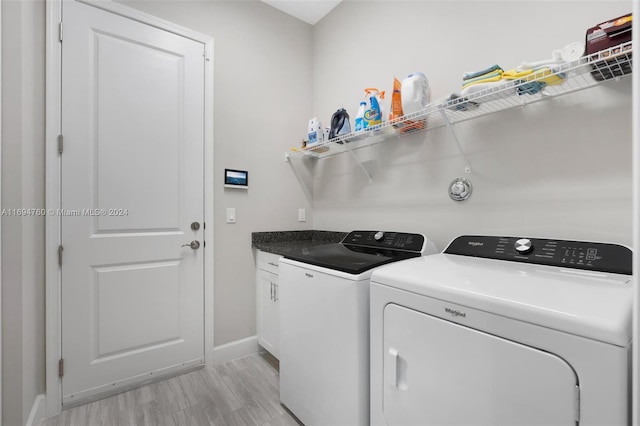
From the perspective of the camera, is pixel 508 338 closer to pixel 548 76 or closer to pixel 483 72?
pixel 548 76

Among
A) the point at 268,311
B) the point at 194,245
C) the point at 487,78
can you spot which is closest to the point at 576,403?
the point at 487,78

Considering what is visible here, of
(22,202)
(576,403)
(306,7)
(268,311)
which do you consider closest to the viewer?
(576,403)

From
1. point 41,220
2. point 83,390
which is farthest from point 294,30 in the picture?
point 83,390

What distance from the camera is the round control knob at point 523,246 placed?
1220 mm

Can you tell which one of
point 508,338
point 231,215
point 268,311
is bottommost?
point 268,311

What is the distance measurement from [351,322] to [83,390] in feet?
5.68

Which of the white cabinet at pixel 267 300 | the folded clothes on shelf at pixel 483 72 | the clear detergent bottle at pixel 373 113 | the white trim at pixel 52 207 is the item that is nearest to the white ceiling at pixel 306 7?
the clear detergent bottle at pixel 373 113

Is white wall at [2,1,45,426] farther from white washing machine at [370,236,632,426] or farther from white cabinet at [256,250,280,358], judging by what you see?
white washing machine at [370,236,632,426]

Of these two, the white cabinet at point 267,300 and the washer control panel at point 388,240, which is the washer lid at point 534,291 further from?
the white cabinet at point 267,300

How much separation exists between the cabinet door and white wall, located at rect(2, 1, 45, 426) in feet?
4.18

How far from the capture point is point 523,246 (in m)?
1.24

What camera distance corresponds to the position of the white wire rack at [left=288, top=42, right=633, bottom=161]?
1.05 m

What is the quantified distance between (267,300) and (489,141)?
69.9 inches

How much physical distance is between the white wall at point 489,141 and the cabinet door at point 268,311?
29.8 inches
